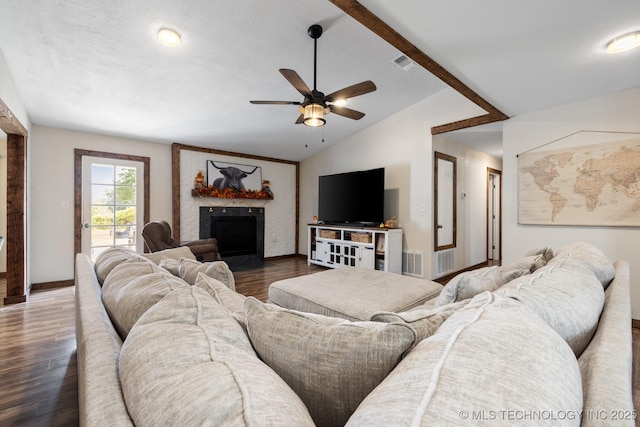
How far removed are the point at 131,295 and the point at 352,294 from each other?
1429 mm

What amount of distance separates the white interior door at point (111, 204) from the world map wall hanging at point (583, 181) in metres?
5.63

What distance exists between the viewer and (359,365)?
1.94 ft

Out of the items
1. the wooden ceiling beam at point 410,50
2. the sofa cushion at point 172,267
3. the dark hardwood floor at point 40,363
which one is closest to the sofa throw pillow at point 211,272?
the sofa cushion at point 172,267

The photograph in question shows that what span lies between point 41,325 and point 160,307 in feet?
10.2

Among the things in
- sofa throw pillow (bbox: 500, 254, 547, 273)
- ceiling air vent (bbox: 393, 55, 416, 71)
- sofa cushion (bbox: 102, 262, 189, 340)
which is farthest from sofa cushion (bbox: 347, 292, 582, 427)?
ceiling air vent (bbox: 393, 55, 416, 71)

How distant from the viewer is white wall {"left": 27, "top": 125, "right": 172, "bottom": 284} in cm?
395

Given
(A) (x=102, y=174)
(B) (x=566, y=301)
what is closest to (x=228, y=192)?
(A) (x=102, y=174)

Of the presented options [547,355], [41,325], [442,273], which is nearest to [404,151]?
[442,273]

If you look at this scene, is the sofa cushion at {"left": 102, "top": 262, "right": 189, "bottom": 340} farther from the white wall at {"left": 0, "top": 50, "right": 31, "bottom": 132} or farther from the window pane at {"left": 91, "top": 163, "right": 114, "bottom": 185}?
the window pane at {"left": 91, "top": 163, "right": 114, "bottom": 185}

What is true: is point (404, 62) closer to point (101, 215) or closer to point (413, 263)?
point (413, 263)

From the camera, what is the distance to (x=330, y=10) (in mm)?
2406

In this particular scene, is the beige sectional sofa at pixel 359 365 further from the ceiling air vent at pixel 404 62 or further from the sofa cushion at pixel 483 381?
the ceiling air vent at pixel 404 62

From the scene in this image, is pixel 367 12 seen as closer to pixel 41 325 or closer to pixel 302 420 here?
pixel 302 420

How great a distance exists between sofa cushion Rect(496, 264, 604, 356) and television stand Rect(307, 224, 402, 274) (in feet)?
10.8
